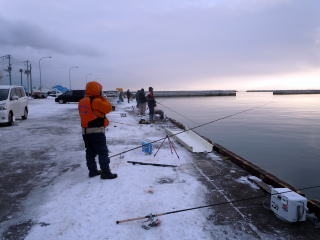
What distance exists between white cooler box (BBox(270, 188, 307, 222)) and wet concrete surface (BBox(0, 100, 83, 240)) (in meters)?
3.62

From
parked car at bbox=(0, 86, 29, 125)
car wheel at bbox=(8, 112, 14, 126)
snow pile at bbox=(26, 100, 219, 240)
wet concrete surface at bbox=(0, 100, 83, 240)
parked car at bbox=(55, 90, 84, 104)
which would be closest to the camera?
snow pile at bbox=(26, 100, 219, 240)

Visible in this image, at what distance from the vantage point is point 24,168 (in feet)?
22.5

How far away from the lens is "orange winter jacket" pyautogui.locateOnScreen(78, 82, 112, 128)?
5.49m

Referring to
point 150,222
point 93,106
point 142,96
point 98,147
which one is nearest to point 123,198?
point 150,222

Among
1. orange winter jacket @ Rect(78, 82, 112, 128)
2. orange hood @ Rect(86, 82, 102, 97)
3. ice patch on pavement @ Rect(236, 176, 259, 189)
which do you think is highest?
orange hood @ Rect(86, 82, 102, 97)

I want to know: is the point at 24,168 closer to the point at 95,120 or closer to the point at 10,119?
the point at 95,120

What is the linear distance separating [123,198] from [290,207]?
2.66m

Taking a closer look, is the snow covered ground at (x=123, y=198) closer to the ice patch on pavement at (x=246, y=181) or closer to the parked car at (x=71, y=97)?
the ice patch on pavement at (x=246, y=181)

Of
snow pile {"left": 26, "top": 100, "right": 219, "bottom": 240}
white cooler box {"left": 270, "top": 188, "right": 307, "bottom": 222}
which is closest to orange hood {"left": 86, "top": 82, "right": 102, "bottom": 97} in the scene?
snow pile {"left": 26, "top": 100, "right": 219, "bottom": 240}

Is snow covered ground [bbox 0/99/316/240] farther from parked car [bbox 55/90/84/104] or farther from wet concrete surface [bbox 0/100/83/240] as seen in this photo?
parked car [bbox 55/90/84/104]

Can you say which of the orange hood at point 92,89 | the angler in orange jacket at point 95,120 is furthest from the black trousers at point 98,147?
the orange hood at point 92,89

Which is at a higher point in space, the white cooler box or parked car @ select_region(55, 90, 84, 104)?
parked car @ select_region(55, 90, 84, 104)

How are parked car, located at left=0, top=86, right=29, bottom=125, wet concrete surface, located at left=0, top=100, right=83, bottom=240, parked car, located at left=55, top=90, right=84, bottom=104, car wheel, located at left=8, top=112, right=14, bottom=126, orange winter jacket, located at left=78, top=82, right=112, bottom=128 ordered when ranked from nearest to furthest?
wet concrete surface, located at left=0, top=100, right=83, bottom=240
orange winter jacket, located at left=78, top=82, right=112, bottom=128
parked car, located at left=0, top=86, right=29, bottom=125
car wheel, located at left=8, top=112, right=14, bottom=126
parked car, located at left=55, top=90, right=84, bottom=104

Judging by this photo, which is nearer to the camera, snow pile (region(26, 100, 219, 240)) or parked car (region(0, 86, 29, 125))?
snow pile (region(26, 100, 219, 240))
